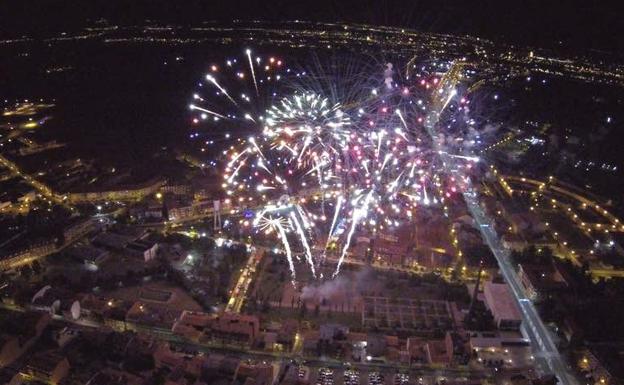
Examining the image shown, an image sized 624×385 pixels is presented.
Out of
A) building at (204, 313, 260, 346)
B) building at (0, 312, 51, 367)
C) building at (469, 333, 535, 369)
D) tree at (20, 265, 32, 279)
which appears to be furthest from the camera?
tree at (20, 265, 32, 279)

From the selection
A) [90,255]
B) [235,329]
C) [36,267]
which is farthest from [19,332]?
[235,329]

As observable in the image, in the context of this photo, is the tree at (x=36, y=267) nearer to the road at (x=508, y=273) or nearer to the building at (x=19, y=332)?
the building at (x=19, y=332)

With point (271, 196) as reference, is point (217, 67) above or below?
above

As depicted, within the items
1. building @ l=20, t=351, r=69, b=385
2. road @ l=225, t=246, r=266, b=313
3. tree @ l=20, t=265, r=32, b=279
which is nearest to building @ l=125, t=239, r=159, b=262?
tree @ l=20, t=265, r=32, b=279

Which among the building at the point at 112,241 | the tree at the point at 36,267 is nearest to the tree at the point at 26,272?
the tree at the point at 36,267

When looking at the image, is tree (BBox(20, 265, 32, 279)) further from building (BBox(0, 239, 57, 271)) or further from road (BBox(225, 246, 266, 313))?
road (BBox(225, 246, 266, 313))

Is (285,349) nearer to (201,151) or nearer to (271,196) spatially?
(271,196)

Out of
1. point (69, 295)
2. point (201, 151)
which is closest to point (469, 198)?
point (201, 151)
